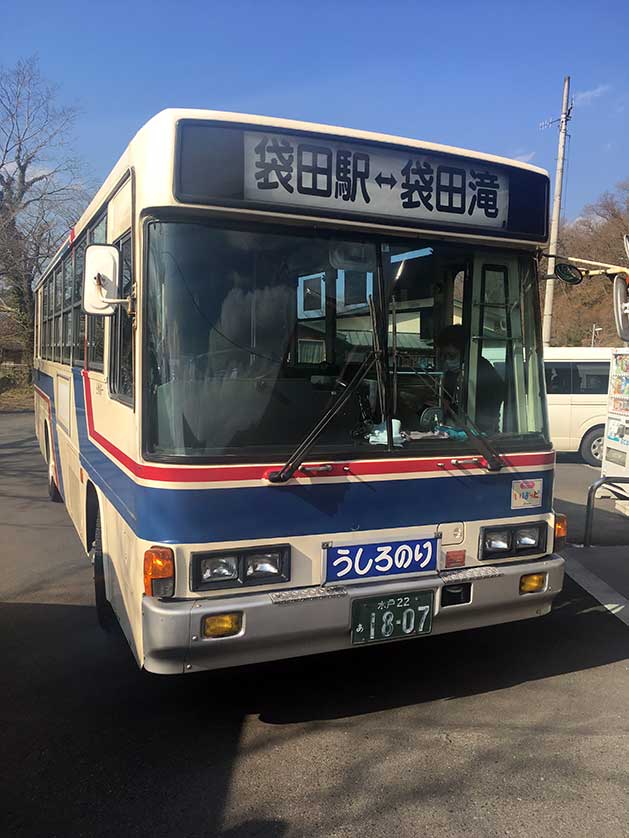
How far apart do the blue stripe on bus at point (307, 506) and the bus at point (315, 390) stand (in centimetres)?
1

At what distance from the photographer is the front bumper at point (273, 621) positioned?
121 inches

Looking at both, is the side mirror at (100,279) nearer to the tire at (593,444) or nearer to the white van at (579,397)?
the white van at (579,397)

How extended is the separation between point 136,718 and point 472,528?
81.8 inches

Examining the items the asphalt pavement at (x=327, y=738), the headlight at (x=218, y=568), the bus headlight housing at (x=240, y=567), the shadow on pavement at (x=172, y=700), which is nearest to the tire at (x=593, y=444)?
the shadow on pavement at (x=172, y=700)

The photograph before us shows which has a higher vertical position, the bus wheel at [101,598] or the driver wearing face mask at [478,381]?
the driver wearing face mask at [478,381]

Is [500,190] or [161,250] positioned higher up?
[500,190]

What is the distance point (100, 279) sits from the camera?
11.1 feet

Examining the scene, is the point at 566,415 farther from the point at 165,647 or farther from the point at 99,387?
the point at 165,647

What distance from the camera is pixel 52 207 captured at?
26422 millimetres

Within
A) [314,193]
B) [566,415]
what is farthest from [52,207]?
[314,193]

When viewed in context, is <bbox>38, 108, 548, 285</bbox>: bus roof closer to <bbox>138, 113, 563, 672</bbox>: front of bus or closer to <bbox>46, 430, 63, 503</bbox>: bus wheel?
<bbox>138, 113, 563, 672</bbox>: front of bus

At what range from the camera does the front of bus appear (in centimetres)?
314

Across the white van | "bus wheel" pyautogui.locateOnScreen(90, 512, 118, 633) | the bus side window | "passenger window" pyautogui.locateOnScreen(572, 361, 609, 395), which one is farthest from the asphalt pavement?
"passenger window" pyautogui.locateOnScreen(572, 361, 609, 395)

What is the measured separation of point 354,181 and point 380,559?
1.94 meters
